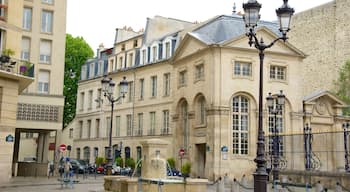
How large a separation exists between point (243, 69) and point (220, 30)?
3.17m

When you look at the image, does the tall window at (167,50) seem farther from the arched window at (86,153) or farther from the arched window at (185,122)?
the arched window at (86,153)

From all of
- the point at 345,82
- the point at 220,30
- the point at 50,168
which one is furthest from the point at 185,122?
the point at 345,82

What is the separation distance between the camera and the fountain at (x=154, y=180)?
Result: 600 inches

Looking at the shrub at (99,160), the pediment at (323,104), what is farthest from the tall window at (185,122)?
the shrub at (99,160)

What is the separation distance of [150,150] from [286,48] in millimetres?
20994

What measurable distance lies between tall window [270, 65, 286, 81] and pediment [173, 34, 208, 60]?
512 centimetres

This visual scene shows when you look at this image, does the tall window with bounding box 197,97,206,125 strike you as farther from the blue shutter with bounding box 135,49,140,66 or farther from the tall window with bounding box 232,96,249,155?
the blue shutter with bounding box 135,49,140,66

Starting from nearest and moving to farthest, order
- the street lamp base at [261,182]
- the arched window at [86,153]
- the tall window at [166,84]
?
the street lamp base at [261,182], the tall window at [166,84], the arched window at [86,153]

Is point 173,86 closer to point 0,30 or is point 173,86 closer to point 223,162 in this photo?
point 223,162

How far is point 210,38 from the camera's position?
34250 millimetres

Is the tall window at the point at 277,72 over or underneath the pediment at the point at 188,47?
underneath

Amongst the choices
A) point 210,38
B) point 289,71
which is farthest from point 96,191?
point 289,71

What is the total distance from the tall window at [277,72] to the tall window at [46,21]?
53.6 ft

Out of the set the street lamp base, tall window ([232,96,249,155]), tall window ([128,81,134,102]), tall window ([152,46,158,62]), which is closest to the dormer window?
tall window ([152,46,158,62])
